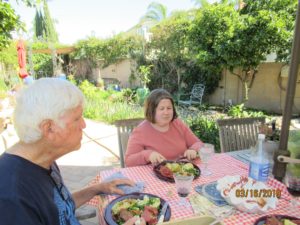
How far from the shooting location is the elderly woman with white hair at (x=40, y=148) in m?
0.89

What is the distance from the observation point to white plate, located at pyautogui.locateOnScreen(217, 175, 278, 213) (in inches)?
50.8

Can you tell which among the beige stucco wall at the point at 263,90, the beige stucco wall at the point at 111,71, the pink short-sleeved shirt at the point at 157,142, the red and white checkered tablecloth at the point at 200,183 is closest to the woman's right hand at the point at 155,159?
the red and white checkered tablecloth at the point at 200,183

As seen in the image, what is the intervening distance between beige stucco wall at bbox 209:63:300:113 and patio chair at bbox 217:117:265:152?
5445 mm

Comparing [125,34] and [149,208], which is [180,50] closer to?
[125,34]

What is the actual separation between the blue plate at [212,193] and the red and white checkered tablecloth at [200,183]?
0.05 meters

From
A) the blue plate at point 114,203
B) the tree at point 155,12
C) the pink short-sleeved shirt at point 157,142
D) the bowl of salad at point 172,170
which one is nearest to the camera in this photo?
the blue plate at point 114,203

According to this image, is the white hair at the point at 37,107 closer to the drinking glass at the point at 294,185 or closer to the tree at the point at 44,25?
the drinking glass at the point at 294,185

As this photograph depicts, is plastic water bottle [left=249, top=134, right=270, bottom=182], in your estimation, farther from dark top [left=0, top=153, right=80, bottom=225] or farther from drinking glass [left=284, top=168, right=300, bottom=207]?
dark top [left=0, top=153, right=80, bottom=225]

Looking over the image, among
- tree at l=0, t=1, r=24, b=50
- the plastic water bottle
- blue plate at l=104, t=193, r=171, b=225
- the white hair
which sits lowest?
blue plate at l=104, t=193, r=171, b=225

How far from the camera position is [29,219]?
85 cm

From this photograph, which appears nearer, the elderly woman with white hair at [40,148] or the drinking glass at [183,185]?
the elderly woman with white hair at [40,148]

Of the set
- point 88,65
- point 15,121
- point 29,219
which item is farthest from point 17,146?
point 88,65

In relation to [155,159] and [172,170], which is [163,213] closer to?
[172,170]
